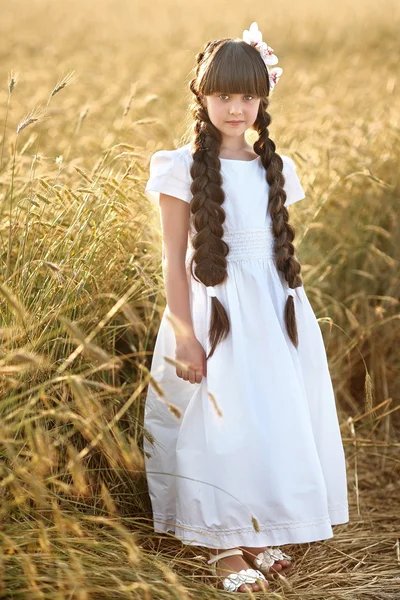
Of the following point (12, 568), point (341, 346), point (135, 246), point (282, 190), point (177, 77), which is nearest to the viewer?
point (12, 568)

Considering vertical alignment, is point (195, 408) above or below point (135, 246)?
below

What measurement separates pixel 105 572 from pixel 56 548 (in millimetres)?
128

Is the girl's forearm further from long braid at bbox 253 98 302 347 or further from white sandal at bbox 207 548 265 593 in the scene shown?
white sandal at bbox 207 548 265 593

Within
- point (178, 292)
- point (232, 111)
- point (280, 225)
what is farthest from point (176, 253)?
point (232, 111)

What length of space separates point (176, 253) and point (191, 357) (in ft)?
1.00

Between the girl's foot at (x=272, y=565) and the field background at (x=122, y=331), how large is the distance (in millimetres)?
59

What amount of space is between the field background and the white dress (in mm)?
149

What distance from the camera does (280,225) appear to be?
251cm

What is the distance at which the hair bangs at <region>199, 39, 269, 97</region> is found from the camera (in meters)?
2.38

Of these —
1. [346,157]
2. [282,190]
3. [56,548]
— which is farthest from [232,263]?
[346,157]

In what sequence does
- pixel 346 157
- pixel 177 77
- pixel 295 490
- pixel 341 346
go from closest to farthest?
pixel 295 490 → pixel 341 346 → pixel 346 157 → pixel 177 77

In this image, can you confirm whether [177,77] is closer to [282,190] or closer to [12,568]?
[282,190]

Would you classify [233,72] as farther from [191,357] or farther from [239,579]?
[239,579]

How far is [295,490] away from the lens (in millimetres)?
2395
